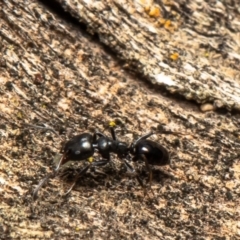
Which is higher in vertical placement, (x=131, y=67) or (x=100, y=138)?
(x=131, y=67)

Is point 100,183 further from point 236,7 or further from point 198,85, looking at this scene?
point 236,7

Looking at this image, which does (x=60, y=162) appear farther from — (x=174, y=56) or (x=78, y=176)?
(x=174, y=56)

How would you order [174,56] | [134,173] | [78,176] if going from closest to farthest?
1. [78,176]
2. [134,173]
3. [174,56]

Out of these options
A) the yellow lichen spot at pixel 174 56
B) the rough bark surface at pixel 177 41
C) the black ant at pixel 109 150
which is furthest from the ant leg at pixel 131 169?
the yellow lichen spot at pixel 174 56

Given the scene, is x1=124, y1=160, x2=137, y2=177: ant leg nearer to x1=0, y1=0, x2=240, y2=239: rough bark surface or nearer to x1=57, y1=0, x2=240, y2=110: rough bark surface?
x1=0, y1=0, x2=240, y2=239: rough bark surface

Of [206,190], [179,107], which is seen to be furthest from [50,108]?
[206,190]

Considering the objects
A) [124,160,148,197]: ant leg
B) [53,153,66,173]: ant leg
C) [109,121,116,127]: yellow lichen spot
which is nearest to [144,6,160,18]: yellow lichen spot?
[109,121,116,127]: yellow lichen spot

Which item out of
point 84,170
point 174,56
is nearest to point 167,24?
point 174,56
